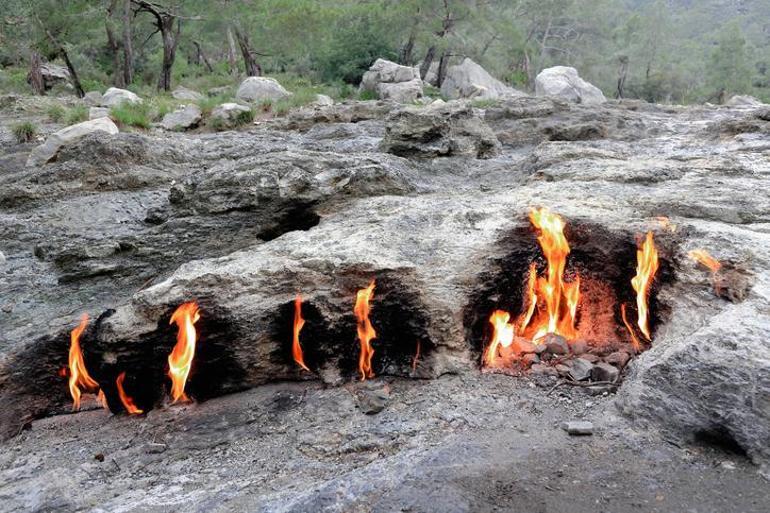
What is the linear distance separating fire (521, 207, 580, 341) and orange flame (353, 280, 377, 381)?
145 centimetres

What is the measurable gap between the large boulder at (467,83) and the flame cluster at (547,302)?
64.4 feet

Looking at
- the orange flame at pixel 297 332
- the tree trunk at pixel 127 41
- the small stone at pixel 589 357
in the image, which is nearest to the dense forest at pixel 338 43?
the tree trunk at pixel 127 41

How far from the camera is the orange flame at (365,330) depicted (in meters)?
4.68

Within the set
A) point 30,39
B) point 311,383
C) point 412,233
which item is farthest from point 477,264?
point 30,39

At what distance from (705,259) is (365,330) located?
271 cm

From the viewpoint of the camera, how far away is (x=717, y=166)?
628 centimetres

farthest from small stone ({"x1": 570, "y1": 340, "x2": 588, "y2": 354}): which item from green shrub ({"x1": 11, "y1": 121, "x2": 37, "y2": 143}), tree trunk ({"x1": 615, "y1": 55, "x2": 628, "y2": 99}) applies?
tree trunk ({"x1": 615, "y1": 55, "x2": 628, "y2": 99})

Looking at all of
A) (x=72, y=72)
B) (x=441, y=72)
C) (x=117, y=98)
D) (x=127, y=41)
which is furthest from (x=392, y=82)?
(x=72, y=72)

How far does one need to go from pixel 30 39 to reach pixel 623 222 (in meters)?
21.4

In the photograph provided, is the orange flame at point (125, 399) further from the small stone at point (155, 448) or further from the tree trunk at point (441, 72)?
the tree trunk at point (441, 72)

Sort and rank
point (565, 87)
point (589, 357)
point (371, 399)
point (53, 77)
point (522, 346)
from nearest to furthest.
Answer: point (371, 399) → point (589, 357) → point (522, 346) → point (53, 77) → point (565, 87)

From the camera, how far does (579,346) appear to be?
4816 millimetres

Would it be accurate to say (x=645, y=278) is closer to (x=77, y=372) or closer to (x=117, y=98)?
(x=77, y=372)

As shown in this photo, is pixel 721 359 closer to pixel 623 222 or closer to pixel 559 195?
pixel 623 222
